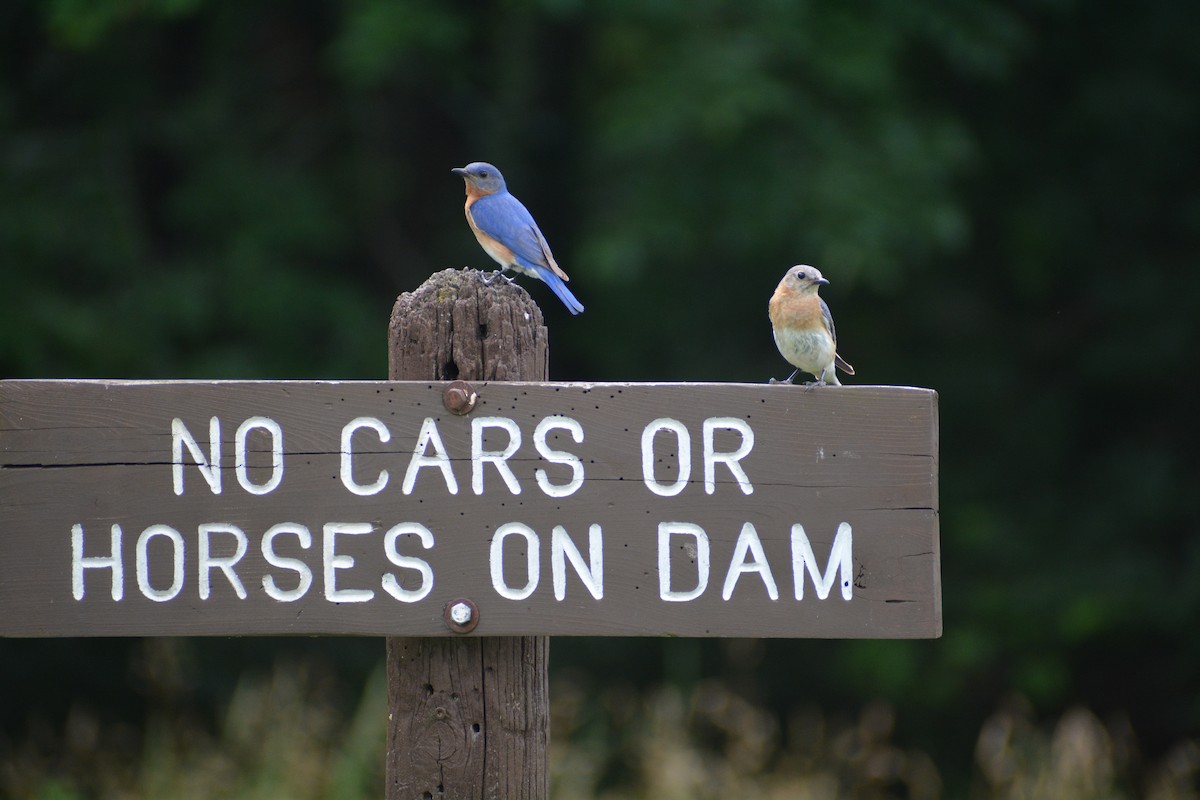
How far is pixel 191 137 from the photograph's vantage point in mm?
6258

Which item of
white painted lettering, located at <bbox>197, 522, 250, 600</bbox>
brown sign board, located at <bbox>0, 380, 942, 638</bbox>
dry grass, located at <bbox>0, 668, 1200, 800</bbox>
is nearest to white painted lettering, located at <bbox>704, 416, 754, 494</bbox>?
brown sign board, located at <bbox>0, 380, 942, 638</bbox>

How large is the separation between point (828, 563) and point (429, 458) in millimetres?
755

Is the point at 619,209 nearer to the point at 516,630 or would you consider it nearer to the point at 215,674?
the point at 215,674

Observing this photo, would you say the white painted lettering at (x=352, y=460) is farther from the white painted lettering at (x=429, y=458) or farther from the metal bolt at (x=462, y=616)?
the metal bolt at (x=462, y=616)

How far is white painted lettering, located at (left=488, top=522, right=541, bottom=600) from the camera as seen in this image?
2.08 meters

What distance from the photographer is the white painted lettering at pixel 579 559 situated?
81.8 inches

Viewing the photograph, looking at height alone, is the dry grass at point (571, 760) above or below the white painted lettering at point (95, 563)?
below

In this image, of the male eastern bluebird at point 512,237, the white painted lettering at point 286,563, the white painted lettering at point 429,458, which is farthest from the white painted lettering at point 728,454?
the male eastern bluebird at point 512,237

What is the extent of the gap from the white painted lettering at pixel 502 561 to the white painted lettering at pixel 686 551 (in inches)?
9.0

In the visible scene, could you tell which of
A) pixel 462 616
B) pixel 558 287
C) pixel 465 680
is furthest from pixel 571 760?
pixel 462 616

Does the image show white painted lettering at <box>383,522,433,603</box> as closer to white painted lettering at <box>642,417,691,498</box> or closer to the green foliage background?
white painted lettering at <box>642,417,691,498</box>

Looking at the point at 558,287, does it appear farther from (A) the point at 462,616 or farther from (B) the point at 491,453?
(A) the point at 462,616

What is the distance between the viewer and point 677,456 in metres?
2.11

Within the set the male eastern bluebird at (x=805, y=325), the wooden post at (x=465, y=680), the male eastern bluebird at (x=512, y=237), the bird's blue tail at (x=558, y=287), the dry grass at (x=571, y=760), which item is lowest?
the dry grass at (x=571, y=760)
